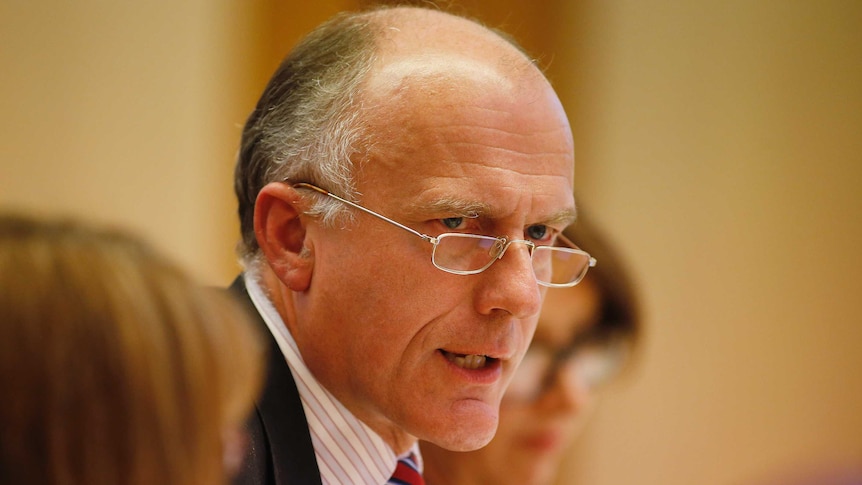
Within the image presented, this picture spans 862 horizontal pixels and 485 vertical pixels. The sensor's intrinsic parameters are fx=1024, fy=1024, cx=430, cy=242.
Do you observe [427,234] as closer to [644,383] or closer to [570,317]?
[570,317]

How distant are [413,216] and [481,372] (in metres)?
0.33

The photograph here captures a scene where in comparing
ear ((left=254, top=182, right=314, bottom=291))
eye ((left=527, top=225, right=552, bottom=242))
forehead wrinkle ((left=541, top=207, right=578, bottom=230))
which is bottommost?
ear ((left=254, top=182, right=314, bottom=291))

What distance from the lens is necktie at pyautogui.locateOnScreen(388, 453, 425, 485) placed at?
2018 millimetres

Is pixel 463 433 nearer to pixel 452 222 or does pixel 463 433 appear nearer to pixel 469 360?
pixel 469 360

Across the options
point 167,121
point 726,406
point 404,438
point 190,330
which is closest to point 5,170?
point 167,121

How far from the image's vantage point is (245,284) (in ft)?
6.68

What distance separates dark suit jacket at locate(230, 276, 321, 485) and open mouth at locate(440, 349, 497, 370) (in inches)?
11.6

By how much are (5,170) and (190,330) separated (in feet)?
9.62

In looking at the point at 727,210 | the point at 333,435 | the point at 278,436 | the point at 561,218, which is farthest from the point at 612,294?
the point at 727,210

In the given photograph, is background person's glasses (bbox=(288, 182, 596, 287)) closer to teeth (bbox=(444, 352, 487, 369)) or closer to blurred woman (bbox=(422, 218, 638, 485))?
teeth (bbox=(444, 352, 487, 369))

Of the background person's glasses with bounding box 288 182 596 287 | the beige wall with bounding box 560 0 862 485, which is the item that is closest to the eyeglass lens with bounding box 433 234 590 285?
the background person's glasses with bounding box 288 182 596 287

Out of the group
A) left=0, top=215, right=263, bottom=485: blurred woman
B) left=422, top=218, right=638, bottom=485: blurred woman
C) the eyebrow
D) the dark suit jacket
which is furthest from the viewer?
left=422, top=218, right=638, bottom=485: blurred woman

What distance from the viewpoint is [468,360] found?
6.40 feet

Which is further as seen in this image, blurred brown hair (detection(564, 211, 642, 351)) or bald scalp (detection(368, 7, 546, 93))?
blurred brown hair (detection(564, 211, 642, 351))
